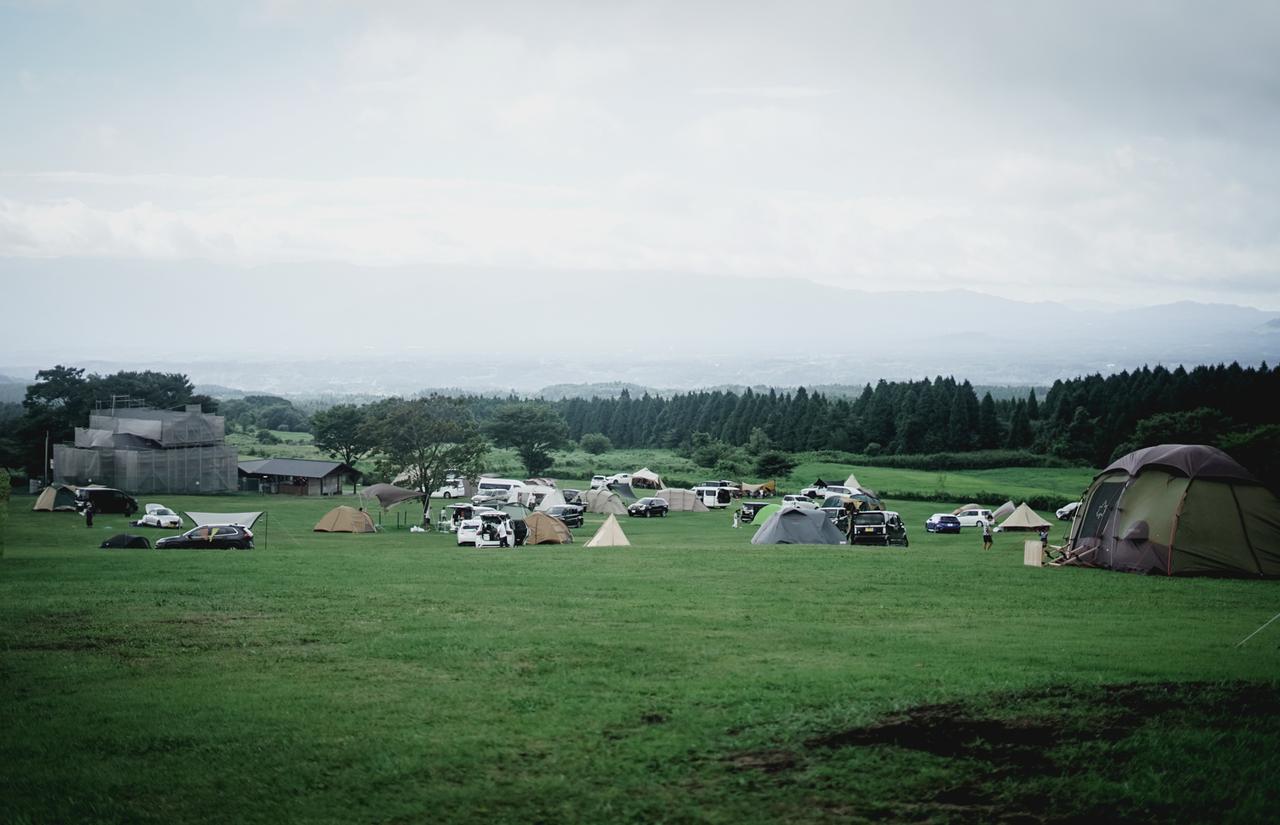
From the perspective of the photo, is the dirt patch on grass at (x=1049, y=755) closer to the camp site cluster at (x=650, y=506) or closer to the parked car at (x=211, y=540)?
the camp site cluster at (x=650, y=506)

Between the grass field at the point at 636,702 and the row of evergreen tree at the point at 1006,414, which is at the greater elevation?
the row of evergreen tree at the point at 1006,414

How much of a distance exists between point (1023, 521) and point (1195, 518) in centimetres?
2457

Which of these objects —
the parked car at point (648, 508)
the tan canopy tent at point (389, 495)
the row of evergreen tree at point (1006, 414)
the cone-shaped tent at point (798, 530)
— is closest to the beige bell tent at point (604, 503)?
the parked car at point (648, 508)

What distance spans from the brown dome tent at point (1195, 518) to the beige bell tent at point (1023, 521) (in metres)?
23.8

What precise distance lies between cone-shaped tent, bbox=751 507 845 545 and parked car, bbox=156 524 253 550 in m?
16.0

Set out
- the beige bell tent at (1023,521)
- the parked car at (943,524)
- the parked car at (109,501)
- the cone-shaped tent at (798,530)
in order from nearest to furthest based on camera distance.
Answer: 1. the cone-shaped tent at (798,530)
2. the parked car at (943,524)
3. the beige bell tent at (1023,521)
4. the parked car at (109,501)

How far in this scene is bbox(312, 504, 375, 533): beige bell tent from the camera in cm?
4116

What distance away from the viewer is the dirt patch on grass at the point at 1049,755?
7555mm

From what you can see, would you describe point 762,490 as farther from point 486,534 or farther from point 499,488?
point 486,534

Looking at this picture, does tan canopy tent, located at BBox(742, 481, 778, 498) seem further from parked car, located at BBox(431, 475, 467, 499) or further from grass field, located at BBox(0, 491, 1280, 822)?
grass field, located at BBox(0, 491, 1280, 822)

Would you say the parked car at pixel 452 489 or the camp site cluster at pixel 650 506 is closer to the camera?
the camp site cluster at pixel 650 506

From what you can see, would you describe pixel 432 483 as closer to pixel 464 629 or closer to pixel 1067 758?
pixel 464 629

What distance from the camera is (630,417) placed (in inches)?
5162

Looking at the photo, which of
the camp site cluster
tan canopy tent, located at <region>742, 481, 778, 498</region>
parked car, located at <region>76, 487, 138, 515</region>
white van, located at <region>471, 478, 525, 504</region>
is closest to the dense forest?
the camp site cluster
